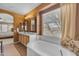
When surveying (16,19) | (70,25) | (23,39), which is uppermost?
(16,19)

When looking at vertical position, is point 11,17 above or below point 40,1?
below

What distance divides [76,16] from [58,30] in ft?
1.08

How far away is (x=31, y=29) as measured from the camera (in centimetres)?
180

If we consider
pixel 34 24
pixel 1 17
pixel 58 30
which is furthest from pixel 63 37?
pixel 1 17

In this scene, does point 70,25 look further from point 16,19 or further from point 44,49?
point 16,19

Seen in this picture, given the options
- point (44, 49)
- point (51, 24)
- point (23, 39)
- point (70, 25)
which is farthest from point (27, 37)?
point (70, 25)

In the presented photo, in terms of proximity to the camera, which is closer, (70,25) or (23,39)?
(70,25)

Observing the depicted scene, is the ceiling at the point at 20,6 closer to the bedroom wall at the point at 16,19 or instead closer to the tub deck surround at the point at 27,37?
the bedroom wall at the point at 16,19

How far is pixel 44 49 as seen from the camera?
175 cm

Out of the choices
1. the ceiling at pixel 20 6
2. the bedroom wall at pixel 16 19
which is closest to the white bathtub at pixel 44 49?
the bedroom wall at pixel 16 19

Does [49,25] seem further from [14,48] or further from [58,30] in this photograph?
[14,48]

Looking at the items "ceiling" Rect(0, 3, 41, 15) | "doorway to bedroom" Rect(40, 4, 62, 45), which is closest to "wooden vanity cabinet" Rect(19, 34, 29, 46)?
"doorway to bedroom" Rect(40, 4, 62, 45)

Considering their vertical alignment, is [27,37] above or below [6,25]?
below

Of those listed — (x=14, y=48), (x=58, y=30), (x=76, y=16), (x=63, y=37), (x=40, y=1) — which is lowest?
(x=14, y=48)
